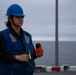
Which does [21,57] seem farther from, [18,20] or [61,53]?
[61,53]

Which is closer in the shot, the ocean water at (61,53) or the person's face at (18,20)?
the person's face at (18,20)

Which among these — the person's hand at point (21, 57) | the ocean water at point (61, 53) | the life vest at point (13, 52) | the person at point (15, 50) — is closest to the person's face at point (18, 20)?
the person at point (15, 50)

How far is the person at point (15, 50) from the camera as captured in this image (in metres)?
3.11

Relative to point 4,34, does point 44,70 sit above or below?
below

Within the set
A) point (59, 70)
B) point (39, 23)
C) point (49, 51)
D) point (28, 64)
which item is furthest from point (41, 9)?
point (28, 64)

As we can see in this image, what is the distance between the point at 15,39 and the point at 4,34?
0.11 m

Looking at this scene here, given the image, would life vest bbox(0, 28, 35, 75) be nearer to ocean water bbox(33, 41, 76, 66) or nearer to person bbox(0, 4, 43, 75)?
person bbox(0, 4, 43, 75)

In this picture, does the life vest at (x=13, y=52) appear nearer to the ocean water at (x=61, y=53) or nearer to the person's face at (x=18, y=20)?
the person's face at (x=18, y=20)

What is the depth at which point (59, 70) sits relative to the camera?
5.16m

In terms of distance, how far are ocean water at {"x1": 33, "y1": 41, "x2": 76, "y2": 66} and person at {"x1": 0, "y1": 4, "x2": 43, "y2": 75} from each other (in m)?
1.81

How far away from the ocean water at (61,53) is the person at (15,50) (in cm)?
181

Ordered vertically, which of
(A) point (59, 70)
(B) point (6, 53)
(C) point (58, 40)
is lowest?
(A) point (59, 70)

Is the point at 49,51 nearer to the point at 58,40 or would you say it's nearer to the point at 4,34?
the point at 58,40

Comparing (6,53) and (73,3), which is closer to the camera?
(6,53)
